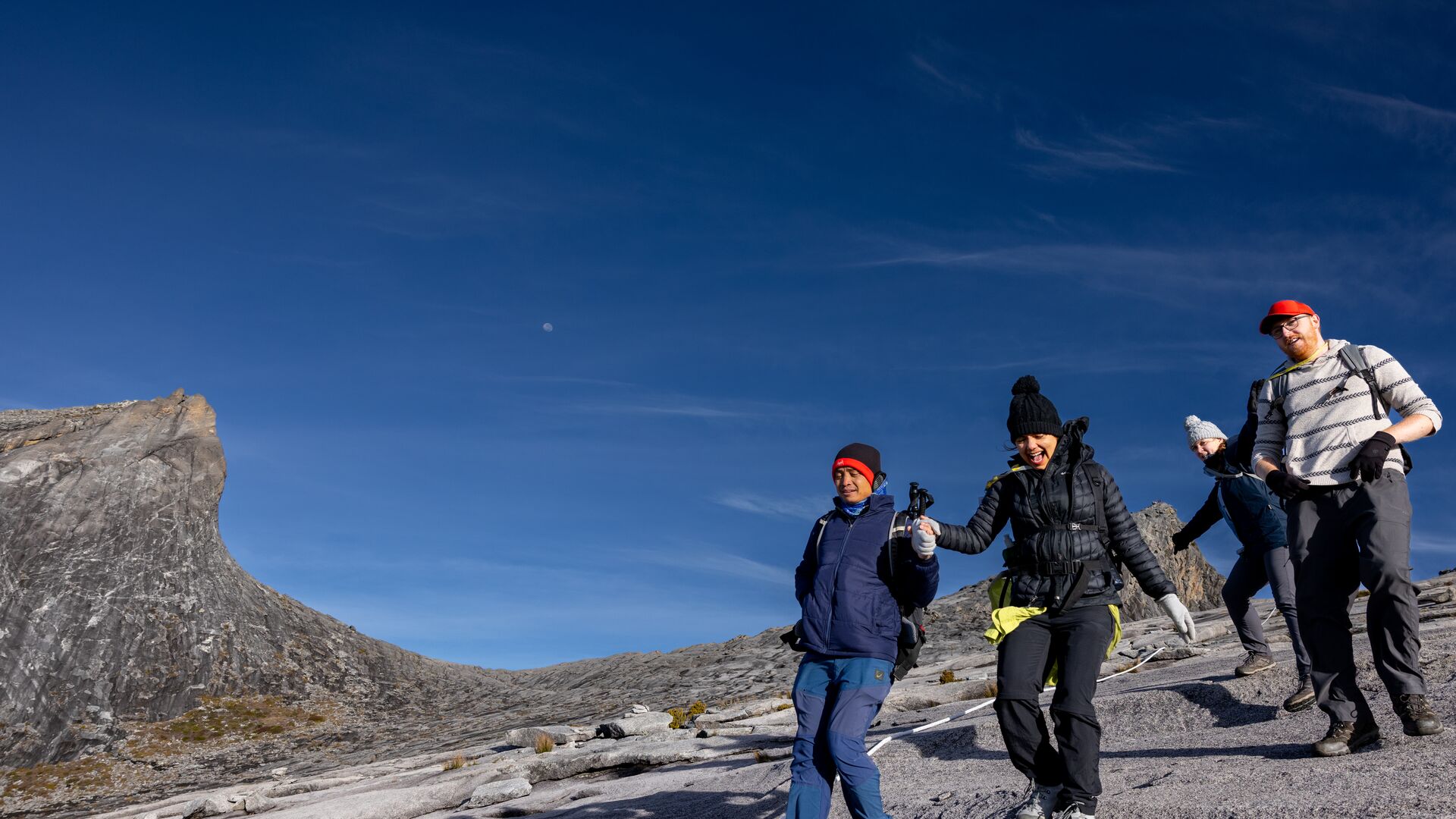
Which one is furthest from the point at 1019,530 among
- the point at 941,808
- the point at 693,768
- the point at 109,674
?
the point at 109,674

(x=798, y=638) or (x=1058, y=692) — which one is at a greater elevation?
(x=798, y=638)

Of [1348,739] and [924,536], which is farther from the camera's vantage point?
[1348,739]

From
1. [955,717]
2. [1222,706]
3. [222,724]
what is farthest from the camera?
[222,724]

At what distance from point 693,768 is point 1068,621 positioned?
6.11 m

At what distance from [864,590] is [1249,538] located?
573 centimetres

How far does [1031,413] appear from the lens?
6078 mm

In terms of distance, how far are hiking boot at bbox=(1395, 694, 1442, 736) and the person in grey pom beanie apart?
124 inches

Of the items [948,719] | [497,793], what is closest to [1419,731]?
[948,719]

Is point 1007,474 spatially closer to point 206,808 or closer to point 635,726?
point 635,726

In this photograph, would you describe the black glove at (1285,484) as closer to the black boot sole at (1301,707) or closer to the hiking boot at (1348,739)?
the hiking boot at (1348,739)

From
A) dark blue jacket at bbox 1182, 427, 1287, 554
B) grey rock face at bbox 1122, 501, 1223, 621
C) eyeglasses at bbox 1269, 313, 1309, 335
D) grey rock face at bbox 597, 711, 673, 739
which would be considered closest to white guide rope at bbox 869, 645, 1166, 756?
dark blue jacket at bbox 1182, 427, 1287, 554

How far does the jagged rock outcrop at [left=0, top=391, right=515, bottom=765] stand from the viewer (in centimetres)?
2658

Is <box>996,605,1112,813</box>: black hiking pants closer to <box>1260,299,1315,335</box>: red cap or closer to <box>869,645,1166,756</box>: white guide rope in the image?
<box>869,645,1166,756</box>: white guide rope

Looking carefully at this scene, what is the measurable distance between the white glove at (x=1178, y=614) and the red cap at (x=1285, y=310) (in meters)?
2.06
